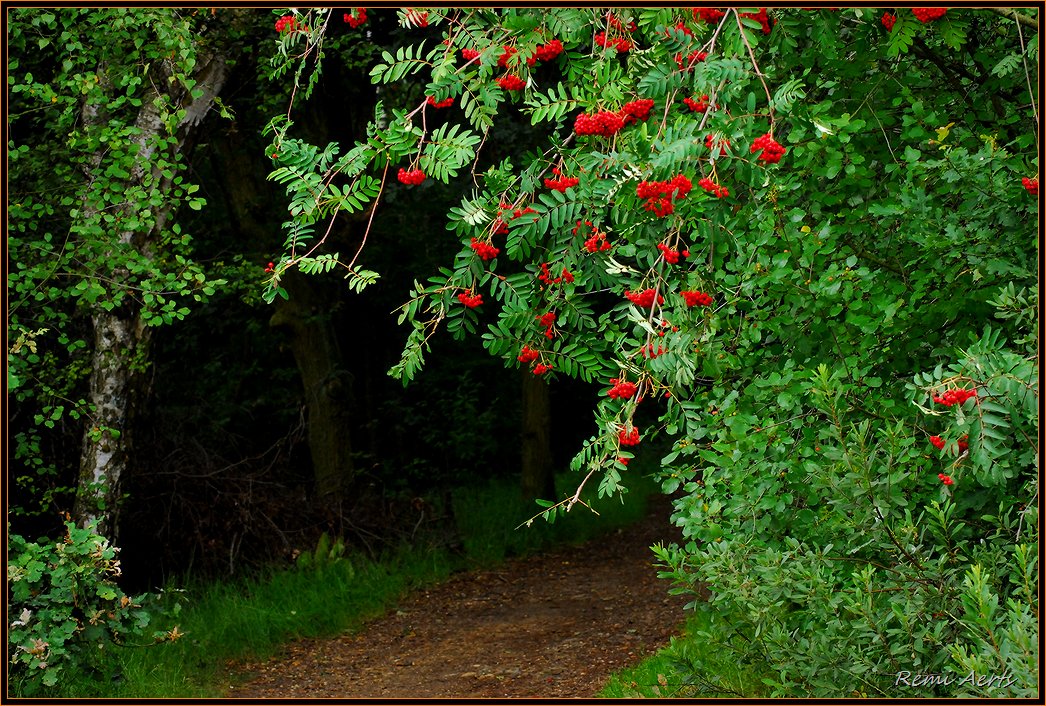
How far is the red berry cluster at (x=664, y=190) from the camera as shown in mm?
2631

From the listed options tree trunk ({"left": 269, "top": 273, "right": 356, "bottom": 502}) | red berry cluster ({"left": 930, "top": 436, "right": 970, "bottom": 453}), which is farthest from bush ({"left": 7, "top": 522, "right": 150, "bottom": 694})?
red berry cluster ({"left": 930, "top": 436, "right": 970, "bottom": 453})

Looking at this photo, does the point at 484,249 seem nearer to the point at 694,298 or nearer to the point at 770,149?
the point at 694,298

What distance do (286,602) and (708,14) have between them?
5354mm

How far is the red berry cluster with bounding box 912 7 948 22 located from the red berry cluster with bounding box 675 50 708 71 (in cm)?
71

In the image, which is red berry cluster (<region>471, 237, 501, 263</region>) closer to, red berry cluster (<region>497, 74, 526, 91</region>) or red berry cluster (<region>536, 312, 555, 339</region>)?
red berry cluster (<region>536, 312, 555, 339</region>)

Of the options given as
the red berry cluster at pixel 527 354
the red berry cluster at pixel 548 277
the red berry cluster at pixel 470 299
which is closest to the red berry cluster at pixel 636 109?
the red berry cluster at pixel 548 277

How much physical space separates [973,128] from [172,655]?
4915mm

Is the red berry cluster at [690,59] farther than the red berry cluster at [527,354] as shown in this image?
No

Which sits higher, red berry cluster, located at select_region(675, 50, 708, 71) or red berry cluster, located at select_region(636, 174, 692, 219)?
red berry cluster, located at select_region(675, 50, 708, 71)

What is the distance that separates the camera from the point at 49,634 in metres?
4.76

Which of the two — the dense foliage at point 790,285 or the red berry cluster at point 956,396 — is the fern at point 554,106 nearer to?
the dense foliage at point 790,285

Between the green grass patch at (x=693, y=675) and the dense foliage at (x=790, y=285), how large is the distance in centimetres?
16

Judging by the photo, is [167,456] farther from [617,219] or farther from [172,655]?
[617,219]

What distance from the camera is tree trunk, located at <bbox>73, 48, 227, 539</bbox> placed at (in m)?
5.83
